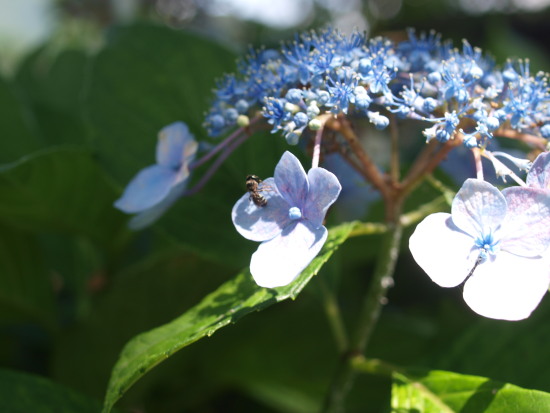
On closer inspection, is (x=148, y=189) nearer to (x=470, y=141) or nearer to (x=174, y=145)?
(x=174, y=145)

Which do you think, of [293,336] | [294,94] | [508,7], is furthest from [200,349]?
[508,7]

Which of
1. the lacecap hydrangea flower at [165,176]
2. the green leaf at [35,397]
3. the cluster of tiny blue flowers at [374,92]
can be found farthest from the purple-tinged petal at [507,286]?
the green leaf at [35,397]

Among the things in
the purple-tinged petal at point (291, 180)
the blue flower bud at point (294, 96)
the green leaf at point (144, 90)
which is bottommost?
the purple-tinged petal at point (291, 180)

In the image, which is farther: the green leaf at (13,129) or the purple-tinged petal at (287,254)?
the green leaf at (13,129)

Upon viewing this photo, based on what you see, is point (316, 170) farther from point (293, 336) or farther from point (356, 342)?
point (293, 336)

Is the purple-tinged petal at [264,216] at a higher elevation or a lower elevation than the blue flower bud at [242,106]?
lower

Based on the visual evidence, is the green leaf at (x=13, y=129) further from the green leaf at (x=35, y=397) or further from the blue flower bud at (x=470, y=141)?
the blue flower bud at (x=470, y=141)

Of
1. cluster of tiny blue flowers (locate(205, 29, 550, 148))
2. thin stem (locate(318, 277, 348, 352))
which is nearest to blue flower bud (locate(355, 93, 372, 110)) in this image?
cluster of tiny blue flowers (locate(205, 29, 550, 148))
